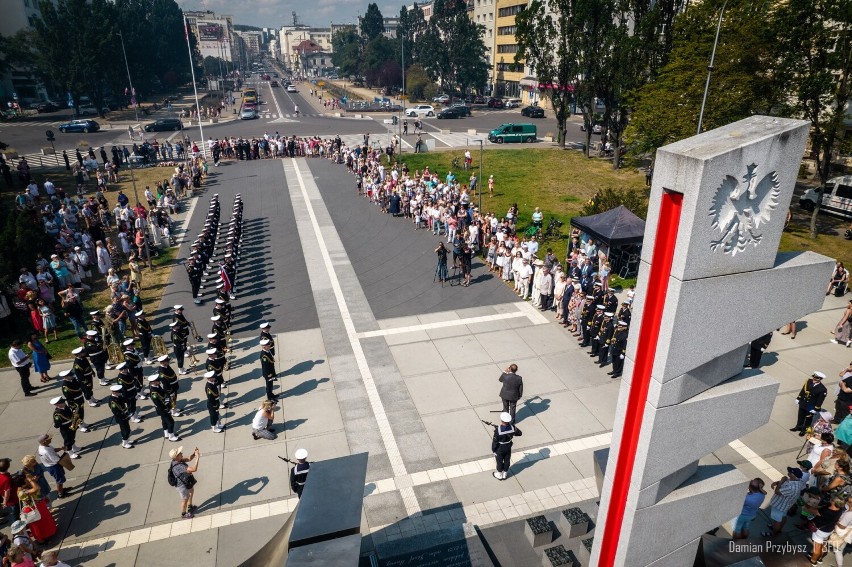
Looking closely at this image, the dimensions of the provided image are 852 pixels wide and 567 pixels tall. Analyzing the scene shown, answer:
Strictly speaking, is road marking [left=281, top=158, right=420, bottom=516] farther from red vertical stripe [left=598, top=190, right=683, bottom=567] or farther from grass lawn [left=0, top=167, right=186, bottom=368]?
grass lawn [left=0, top=167, right=186, bottom=368]

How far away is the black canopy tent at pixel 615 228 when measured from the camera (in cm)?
1827

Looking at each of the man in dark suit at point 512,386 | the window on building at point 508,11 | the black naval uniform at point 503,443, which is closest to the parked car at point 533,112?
the window on building at point 508,11

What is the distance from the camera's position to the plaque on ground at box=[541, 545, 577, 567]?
26.8 feet

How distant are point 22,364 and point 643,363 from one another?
14655 millimetres

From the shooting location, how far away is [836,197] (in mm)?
26125

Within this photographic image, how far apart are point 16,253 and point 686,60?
30282 mm

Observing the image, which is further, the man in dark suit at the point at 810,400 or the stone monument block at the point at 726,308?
the man in dark suit at the point at 810,400

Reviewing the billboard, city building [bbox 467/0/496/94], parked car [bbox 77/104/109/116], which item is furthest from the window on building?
the billboard

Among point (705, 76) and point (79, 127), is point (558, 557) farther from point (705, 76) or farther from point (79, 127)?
point (79, 127)

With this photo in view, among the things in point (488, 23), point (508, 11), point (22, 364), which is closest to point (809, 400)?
point (22, 364)

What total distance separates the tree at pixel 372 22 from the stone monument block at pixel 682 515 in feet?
395

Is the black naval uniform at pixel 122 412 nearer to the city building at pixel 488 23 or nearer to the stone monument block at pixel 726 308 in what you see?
the stone monument block at pixel 726 308

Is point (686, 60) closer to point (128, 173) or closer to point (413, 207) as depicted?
point (413, 207)

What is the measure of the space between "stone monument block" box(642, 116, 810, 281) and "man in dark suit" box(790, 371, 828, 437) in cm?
775
